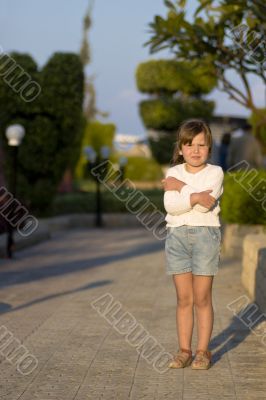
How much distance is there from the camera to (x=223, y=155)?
26938 mm

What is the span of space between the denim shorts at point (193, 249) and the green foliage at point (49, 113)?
53.3 ft

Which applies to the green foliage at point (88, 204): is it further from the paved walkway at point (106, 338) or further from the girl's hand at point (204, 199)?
the girl's hand at point (204, 199)

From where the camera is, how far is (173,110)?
35.7m

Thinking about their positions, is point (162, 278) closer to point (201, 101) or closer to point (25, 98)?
point (25, 98)

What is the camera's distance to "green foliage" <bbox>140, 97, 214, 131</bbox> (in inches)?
1404

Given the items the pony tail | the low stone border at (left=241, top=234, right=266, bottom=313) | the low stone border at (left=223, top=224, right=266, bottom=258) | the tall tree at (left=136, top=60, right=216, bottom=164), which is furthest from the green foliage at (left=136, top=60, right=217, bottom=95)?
the pony tail

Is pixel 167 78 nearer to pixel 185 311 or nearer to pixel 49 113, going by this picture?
pixel 49 113

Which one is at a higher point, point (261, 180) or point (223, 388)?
point (261, 180)

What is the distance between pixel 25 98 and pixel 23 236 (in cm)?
619

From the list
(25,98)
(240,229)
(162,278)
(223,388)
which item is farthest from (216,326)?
(25,98)

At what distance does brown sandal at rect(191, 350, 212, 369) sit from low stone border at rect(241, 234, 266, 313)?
7.70 feet

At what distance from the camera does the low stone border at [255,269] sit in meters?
8.28

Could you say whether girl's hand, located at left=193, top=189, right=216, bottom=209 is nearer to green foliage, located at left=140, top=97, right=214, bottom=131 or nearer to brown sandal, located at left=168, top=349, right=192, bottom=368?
brown sandal, located at left=168, top=349, right=192, bottom=368

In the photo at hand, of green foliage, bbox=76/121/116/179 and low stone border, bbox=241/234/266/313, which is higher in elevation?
green foliage, bbox=76/121/116/179
